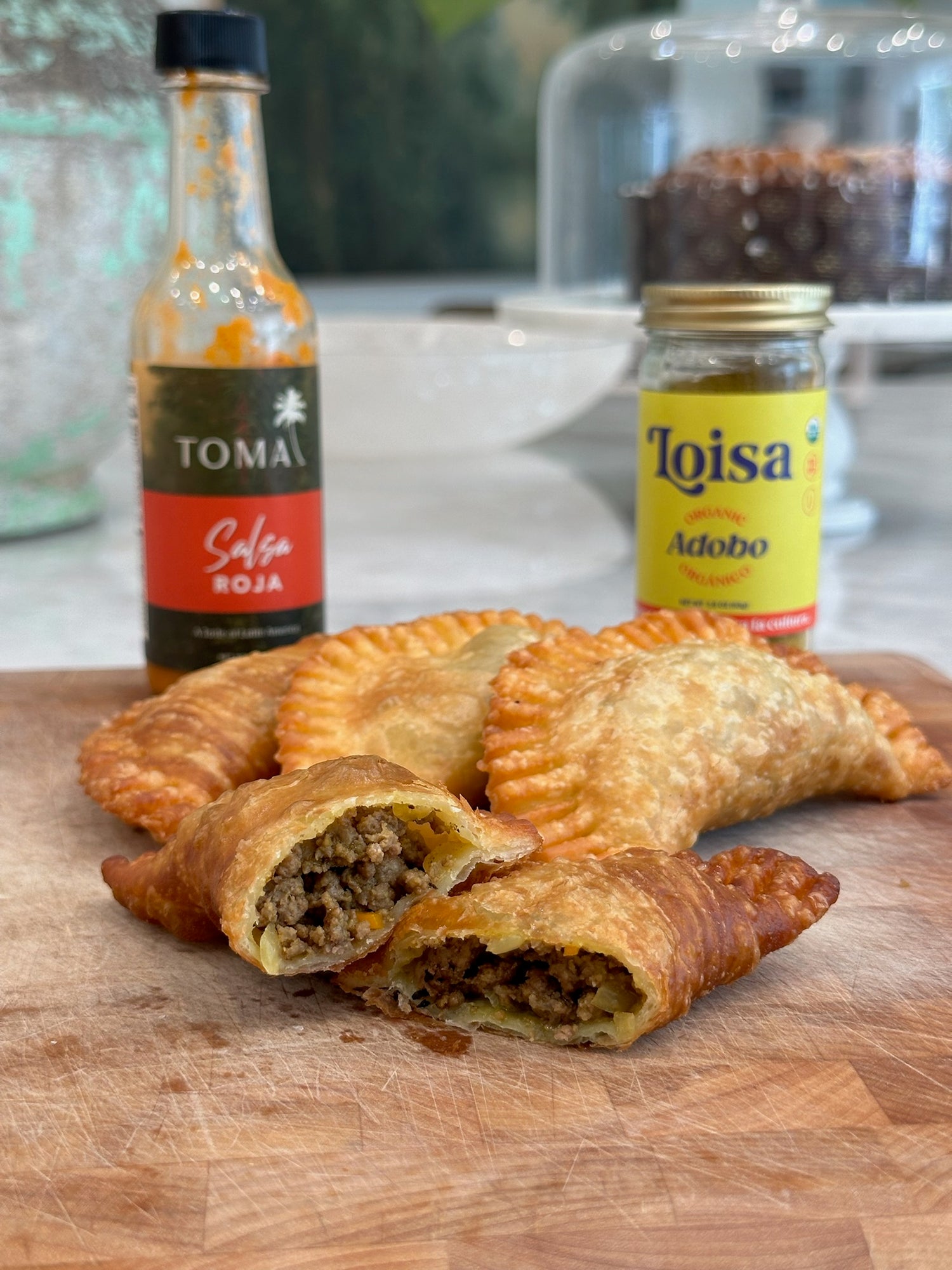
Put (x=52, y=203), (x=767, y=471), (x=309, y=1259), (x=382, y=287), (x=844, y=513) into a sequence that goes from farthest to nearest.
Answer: (x=382, y=287), (x=844, y=513), (x=52, y=203), (x=767, y=471), (x=309, y=1259)

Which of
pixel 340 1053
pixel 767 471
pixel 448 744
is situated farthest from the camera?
pixel 767 471


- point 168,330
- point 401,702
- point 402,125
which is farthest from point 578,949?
point 402,125

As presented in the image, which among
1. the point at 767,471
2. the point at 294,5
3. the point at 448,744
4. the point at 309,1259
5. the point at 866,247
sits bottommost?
the point at 309,1259

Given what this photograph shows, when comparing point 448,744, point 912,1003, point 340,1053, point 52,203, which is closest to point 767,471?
point 448,744

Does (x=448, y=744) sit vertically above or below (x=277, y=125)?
below

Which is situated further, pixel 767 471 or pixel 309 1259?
pixel 767 471

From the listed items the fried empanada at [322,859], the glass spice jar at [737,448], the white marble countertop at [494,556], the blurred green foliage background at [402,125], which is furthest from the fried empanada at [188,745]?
the blurred green foliage background at [402,125]

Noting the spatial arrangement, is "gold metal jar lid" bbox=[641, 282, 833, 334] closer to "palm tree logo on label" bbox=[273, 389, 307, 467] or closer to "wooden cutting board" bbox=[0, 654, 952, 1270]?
"palm tree logo on label" bbox=[273, 389, 307, 467]

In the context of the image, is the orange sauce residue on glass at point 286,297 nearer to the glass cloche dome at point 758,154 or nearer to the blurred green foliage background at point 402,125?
the glass cloche dome at point 758,154

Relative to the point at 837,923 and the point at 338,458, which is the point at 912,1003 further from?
the point at 338,458
